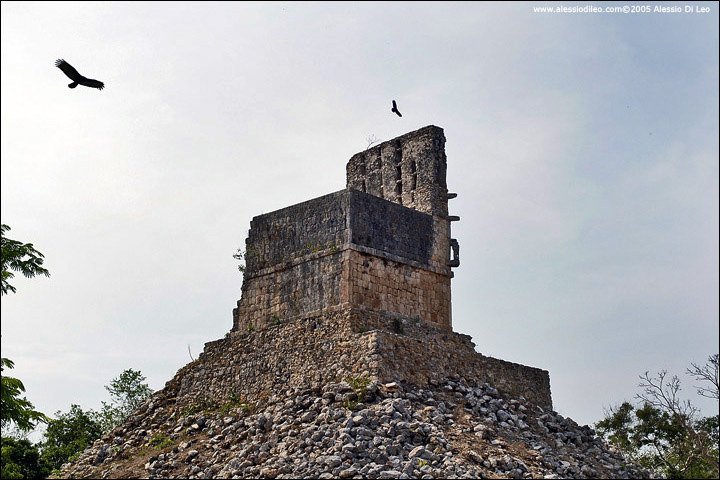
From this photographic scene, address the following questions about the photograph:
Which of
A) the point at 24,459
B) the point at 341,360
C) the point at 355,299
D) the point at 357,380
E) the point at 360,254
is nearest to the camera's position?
the point at 357,380

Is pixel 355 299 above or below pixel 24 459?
above

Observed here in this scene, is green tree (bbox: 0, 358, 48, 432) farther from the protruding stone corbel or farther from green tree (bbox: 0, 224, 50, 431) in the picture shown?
the protruding stone corbel

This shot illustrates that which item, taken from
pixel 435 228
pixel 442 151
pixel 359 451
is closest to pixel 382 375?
pixel 359 451

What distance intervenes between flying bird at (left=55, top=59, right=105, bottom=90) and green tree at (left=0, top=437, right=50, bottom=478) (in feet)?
29.5

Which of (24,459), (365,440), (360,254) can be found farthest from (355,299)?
(24,459)

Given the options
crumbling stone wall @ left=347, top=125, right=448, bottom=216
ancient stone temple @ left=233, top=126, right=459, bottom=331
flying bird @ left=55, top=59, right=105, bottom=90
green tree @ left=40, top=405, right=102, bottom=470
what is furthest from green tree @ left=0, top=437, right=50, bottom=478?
crumbling stone wall @ left=347, top=125, right=448, bottom=216

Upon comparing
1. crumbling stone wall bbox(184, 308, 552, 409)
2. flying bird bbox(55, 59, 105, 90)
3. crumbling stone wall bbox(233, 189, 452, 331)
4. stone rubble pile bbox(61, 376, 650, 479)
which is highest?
flying bird bbox(55, 59, 105, 90)

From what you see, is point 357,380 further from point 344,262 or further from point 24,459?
point 24,459

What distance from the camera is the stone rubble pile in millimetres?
18594

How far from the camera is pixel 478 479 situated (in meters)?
18.0

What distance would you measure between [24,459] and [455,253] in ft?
37.4

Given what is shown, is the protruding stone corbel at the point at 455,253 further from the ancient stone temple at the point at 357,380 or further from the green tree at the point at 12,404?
the green tree at the point at 12,404

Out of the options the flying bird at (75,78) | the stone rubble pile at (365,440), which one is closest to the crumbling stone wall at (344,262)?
the stone rubble pile at (365,440)

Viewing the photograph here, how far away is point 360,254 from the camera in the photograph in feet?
76.2
